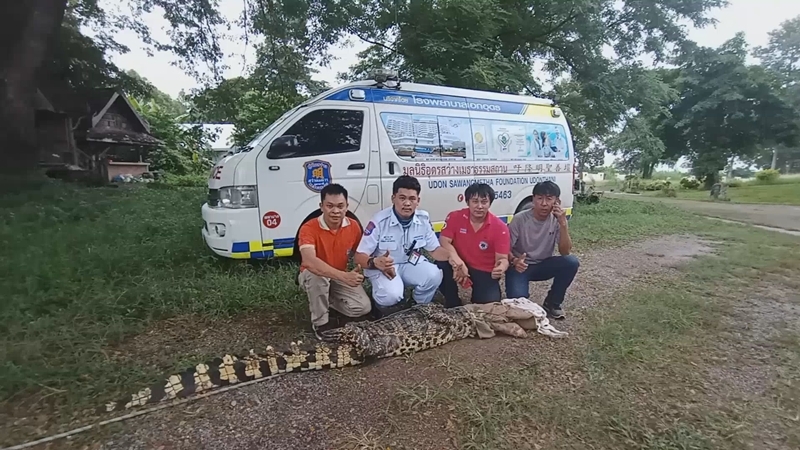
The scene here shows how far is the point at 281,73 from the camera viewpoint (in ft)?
36.9

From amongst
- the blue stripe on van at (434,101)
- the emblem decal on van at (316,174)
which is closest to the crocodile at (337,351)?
the emblem decal on van at (316,174)

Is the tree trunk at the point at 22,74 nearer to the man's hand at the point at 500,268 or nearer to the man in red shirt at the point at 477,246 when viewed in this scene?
the man in red shirt at the point at 477,246

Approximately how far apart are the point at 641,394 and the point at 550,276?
4.34ft

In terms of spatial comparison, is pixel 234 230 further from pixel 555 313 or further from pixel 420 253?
pixel 555 313

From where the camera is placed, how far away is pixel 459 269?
3260 millimetres

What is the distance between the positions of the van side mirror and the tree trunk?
8.99 m

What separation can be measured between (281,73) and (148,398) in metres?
10.3

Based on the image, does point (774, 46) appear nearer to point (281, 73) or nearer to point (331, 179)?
point (281, 73)

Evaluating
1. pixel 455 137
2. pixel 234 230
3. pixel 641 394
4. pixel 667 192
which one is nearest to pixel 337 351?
pixel 641 394

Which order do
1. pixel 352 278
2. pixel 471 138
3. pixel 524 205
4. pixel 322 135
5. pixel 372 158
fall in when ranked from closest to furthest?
pixel 352 278 → pixel 322 135 → pixel 372 158 → pixel 471 138 → pixel 524 205

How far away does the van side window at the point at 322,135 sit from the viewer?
4.48 meters

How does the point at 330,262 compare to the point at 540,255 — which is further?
the point at 540,255

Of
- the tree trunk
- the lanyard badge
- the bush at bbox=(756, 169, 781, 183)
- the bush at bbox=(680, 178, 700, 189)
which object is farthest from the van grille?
the bush at bbox=(756, 169, 781, 183)

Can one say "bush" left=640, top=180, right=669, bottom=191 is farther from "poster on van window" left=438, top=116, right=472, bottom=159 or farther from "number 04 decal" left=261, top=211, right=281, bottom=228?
"number 04 decal" left=261, top=211, right=281, bottom=228
